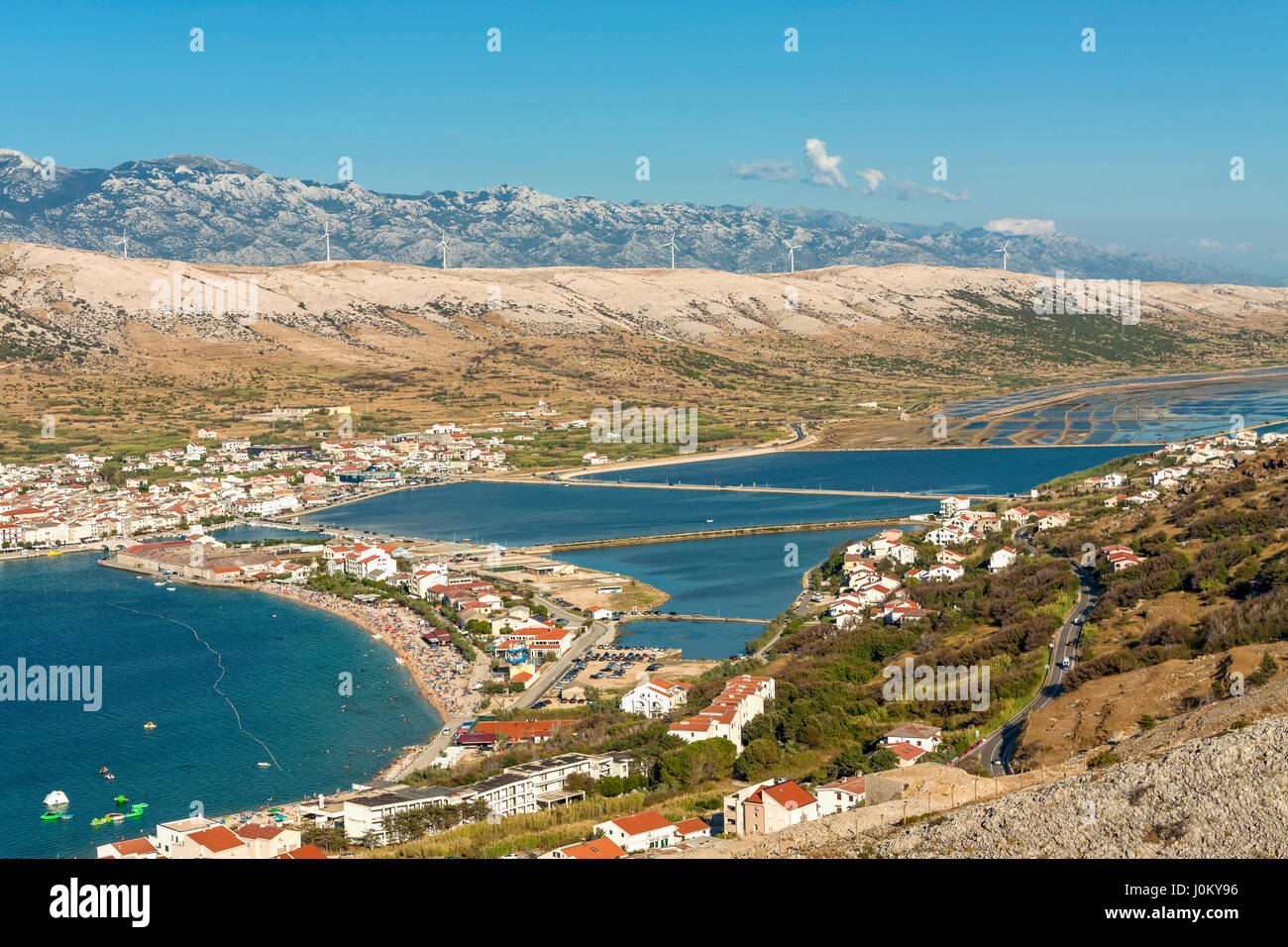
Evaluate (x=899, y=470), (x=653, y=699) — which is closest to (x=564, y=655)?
(x=653, y=699)

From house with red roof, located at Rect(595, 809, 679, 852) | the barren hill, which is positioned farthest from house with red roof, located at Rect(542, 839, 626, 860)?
the barren hill

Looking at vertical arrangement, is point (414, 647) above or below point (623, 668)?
below

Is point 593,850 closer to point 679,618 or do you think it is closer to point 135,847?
point 135,847

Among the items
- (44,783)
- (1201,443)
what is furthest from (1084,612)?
(1201,443)
